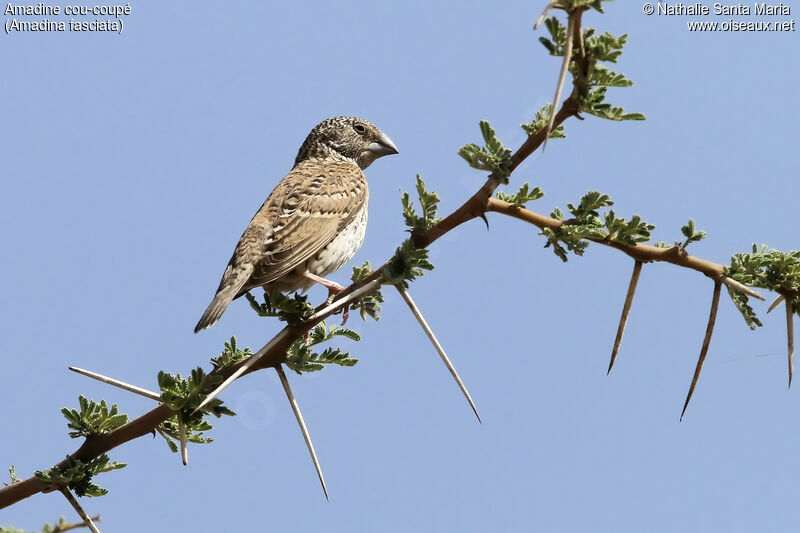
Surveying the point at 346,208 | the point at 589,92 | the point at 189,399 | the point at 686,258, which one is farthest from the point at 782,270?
the point at 346,208

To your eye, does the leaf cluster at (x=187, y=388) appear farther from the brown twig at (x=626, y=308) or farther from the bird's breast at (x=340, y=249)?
the bird's breast at (x=340, y=249)

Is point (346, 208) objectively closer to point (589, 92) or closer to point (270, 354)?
point (270, 354)

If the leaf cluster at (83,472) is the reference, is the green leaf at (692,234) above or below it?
below

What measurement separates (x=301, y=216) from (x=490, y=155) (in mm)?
3159

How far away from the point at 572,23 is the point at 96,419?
9.28 ft

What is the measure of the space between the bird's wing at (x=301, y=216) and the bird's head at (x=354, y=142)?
25.4 inches

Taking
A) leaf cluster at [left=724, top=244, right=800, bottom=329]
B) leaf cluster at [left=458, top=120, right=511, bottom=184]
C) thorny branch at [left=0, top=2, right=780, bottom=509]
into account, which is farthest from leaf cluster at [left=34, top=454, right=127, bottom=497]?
leaf cluster at [left=724, top=244, right=800, bottom=329]

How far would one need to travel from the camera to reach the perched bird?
6.27m

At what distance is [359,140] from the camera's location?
8.85 meters

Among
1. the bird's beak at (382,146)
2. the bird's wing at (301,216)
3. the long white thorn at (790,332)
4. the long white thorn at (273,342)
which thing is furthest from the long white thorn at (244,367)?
the bird's beak at (382,146)

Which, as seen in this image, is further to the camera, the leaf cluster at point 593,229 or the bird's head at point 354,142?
the bird's head at point 354,142

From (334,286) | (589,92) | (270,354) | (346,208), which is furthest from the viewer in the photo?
(346,208)

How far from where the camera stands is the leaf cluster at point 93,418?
4.48 meters

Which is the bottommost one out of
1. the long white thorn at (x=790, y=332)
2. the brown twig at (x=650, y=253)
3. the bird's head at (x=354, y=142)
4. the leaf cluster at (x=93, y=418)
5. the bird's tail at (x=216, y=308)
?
the long white thorn at (x=790, y=332)
